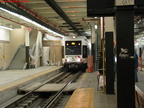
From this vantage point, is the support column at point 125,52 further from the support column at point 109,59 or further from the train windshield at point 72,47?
the train windshield at point 72,47

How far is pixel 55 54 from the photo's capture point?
24328mm

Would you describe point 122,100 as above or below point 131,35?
below

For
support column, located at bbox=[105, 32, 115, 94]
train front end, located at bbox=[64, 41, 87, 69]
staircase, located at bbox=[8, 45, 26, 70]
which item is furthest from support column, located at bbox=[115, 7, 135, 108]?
staircase, located at bbox=[8, 45, 26, 70]

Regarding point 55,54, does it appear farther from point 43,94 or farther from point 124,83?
point 124,83

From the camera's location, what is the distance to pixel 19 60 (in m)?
19.3

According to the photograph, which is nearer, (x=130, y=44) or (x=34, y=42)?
(x=130, y=44)

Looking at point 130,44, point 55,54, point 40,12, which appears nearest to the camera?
point 130,44

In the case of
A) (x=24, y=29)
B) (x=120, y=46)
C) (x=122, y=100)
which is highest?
(x=24, y=29)

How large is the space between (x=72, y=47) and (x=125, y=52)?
51.8 feet

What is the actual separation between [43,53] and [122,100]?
67.9 feet

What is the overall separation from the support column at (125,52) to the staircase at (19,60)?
15822 millimetres

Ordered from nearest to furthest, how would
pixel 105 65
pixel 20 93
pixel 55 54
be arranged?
pixel 105 65
pixel 20 93
pixel 55 54

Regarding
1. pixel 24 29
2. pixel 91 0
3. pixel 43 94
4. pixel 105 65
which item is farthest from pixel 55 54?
pixel 91 0

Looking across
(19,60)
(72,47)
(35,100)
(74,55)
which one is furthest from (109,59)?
(19,60)
